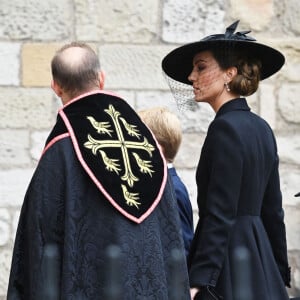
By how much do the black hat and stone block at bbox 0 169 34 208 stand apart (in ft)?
5.39

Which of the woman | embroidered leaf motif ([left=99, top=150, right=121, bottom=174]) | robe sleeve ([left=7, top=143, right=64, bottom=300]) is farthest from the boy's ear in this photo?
robe sleeve ([left=7, top=143, right=64, bottom=300])

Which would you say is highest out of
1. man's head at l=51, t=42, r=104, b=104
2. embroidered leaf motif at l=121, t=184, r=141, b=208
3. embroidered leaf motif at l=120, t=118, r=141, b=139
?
man's head at l=51, t=42, r=104, b=104

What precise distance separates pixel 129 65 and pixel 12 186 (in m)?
0.96

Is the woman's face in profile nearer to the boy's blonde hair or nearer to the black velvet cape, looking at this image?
the boy's blonde hair

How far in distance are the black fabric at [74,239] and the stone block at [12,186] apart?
6.87 ft

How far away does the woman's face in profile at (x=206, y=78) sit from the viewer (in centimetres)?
323

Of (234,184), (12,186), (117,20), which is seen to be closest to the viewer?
(234,184)

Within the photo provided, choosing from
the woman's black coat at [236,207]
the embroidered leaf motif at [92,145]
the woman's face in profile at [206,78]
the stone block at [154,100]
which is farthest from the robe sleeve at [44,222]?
the stone block at [154,100]

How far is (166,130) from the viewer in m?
3.53

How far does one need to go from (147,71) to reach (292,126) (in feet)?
3.02

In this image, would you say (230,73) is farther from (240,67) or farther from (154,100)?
(154,100)

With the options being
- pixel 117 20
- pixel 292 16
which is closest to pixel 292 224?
pixel 292 16

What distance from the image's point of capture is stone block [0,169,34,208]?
4920 millimetres

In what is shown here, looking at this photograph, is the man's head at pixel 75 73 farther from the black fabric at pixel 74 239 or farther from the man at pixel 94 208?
the black fabric at pixel 74 239
